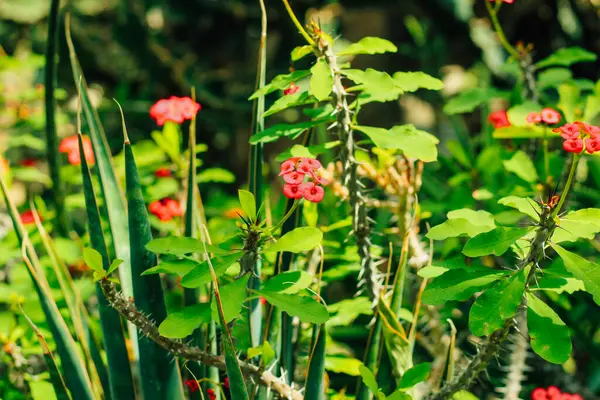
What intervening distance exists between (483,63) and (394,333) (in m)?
1.89

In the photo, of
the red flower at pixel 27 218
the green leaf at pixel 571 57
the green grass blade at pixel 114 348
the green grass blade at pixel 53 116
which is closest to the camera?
the green grass blade at pixel 114 348

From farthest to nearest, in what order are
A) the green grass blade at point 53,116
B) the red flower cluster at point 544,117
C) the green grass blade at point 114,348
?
the green grass blade at point 53,116
the red flower cluster at point 544,117
the green grass blade at point 114,348

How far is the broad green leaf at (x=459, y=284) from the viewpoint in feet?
2.99

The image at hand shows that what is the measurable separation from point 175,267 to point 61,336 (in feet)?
0.77

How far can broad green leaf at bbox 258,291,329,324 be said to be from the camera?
883 mm

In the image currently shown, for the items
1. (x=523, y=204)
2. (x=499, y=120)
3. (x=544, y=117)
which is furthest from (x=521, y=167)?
(x=523, y=204)

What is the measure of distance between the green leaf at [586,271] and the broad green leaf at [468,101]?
67 cm

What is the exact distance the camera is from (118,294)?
0.90 m

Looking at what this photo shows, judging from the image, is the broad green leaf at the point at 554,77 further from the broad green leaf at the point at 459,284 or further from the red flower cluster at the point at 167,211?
the red flower cluster at the point at 167,211

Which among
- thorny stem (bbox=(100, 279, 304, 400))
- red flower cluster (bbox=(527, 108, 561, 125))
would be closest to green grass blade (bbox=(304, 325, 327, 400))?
thorny stem (bbox=(100, 279, 304, 400))

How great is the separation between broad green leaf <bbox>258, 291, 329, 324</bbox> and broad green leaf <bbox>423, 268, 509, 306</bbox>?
0.15 m

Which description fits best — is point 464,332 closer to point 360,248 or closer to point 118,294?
point 360,248

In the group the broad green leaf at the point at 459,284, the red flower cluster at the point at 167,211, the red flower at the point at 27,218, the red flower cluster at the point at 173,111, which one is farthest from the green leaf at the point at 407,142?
the red flower at the point at 27,218

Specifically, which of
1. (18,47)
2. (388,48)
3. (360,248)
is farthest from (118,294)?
(18,47)
